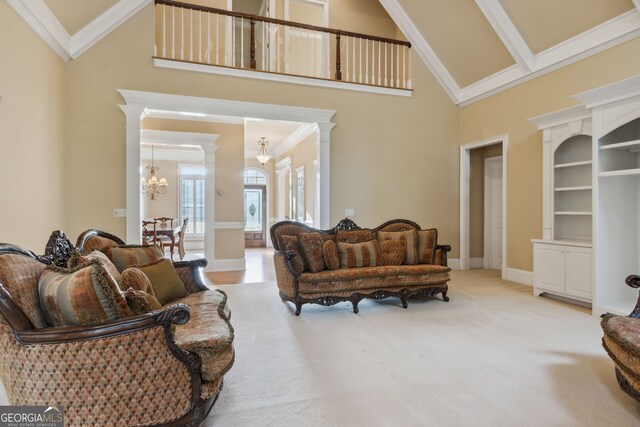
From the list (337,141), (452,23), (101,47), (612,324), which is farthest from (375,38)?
(612,324)

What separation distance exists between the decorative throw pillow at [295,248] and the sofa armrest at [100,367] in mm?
2378

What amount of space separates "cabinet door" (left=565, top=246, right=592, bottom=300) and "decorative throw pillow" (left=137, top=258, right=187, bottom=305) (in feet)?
14.1

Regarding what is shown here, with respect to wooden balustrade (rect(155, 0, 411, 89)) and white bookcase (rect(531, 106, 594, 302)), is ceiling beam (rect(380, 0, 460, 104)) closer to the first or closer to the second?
wooden balustrade (rect(155, 0, 411, 89))

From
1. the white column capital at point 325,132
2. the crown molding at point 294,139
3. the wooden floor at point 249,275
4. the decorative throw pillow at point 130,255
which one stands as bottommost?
the wooden floor at point 249,275

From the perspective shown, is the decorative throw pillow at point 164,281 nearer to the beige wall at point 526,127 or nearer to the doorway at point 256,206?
the beige wall at point 526,127

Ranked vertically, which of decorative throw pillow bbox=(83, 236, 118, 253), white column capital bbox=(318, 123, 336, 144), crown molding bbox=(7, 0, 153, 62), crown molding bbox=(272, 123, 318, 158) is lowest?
decorative throw pillow bbox=(83, 236, 118, 253)

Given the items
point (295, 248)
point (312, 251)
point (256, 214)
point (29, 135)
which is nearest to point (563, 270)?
point (312, 251)

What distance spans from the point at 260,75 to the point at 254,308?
357 cm

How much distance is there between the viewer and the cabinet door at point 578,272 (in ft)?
13.4

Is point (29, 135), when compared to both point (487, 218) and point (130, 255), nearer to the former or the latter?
point (130, 255)

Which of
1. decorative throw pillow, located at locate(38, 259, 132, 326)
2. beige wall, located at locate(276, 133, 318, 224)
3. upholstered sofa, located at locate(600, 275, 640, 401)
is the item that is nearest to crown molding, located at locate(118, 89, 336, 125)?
beige wall, located at locate(276, 133, 318, 224)

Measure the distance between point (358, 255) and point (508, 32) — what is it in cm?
383

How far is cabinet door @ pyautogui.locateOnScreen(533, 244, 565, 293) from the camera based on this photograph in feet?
14.5

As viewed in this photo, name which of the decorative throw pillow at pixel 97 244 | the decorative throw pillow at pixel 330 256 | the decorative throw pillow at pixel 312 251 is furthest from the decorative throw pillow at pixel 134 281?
the decorative throw pillow at pixel 330 256
